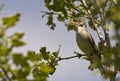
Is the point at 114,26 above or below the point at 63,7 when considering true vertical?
above

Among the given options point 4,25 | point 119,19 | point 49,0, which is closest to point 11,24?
point 4,25

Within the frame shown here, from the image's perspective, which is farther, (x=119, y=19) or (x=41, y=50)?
(x=41, y=50)

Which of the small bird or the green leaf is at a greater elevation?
the green leaf

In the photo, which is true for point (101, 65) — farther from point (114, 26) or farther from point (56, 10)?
point (56, 10)

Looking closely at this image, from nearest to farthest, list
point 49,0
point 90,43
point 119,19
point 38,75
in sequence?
point 119,19
point 38,75
point 49,0
point 90,43

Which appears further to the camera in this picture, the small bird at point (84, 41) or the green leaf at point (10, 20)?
the small bird at point (84, 41)

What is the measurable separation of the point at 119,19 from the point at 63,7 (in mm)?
4885

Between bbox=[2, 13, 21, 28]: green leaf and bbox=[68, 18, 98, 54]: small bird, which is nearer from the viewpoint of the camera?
bbox=[2, 13, 21, 28]: green leaf

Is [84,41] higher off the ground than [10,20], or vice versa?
[10,20]

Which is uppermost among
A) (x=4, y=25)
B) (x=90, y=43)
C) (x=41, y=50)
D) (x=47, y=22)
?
(x=4, y=25)

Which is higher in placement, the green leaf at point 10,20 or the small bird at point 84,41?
the green leaf at point 10,20

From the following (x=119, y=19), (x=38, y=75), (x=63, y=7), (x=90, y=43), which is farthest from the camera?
(x=90, y=43)

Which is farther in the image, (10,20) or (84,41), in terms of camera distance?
(84,41)

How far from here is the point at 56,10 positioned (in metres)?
6.98
